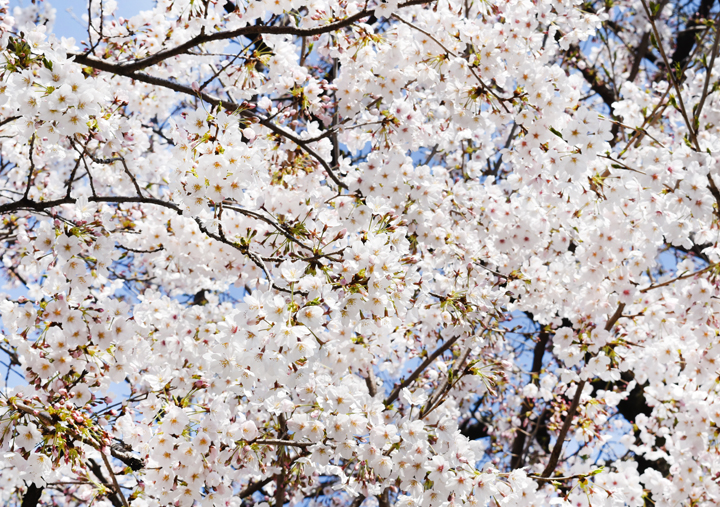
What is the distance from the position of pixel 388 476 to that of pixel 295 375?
1.09 m

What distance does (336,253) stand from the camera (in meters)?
2.45

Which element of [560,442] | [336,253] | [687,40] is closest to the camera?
[336,253]

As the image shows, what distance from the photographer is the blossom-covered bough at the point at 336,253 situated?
243 cm

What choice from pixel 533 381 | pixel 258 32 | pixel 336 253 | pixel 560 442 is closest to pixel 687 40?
pixel 533 381

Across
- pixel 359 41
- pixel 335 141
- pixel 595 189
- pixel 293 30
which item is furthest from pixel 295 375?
pixel 335 141

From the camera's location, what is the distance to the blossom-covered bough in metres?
2.43

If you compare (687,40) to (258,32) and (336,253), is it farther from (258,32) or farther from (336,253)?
(336,253)

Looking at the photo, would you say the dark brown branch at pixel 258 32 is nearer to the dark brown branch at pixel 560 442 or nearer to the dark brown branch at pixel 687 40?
the dark brown branch at pixel 560 442

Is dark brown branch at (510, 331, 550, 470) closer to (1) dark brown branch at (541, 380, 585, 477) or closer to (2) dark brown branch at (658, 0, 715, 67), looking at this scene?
(1) dark brown branch at (541, 380, 585, 477)

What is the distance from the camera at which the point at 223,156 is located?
7.48ft

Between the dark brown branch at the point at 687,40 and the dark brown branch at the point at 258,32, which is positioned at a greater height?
the dark brown branch at the point at 687,40

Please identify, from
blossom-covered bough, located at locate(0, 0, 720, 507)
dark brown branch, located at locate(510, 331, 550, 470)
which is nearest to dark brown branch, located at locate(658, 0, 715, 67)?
blossom-covered bough, located at locate(0, 0, 720, 507)

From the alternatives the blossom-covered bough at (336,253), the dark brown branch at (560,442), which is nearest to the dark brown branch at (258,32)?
the blossom-covered bough at (336,253)

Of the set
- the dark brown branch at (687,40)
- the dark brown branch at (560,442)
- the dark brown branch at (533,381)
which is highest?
the dark brown branch at (687,40)
